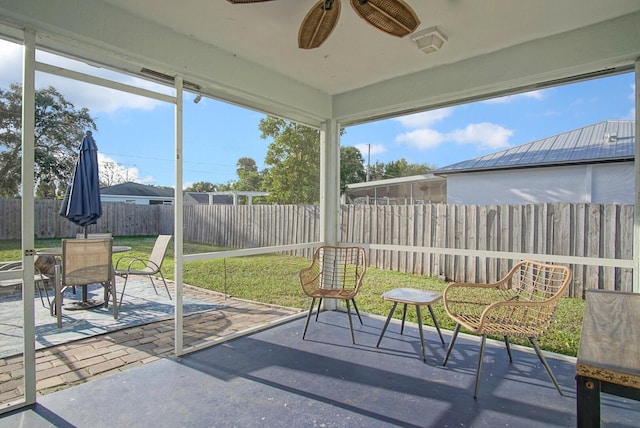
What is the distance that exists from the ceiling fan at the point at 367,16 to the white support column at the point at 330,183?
6.35 ft

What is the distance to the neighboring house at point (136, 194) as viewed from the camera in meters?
3.34

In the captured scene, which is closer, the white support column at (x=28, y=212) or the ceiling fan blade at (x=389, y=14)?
the ceiling fan blade at (x=389, y=14)

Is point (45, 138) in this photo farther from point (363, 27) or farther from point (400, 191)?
point (400, 191)

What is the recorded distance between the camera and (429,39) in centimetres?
254

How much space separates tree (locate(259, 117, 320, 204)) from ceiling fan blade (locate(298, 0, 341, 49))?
4.94 ft

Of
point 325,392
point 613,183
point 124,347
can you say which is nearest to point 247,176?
point 124,347

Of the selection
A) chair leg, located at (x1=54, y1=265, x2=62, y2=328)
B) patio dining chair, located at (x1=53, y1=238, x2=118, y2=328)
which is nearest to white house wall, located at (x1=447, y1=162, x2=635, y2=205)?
patio dining chair, located at (x1=53, y1=238, x2=118, y2=328)

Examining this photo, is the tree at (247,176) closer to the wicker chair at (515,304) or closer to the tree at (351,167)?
the tree at (351,167)

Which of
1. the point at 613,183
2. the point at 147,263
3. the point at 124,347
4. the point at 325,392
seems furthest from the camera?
the point at 147,263

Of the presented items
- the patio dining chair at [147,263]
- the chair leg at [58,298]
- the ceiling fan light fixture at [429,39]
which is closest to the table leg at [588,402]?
the ceiling fan light fixture at [429,39]

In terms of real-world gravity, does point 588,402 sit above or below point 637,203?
below

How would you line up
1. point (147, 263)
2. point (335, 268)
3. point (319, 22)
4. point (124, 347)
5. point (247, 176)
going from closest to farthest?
1. point (319, 22)
2. point (124, 347)
3. point (247, 176)
4. point (335, 268)
5. point (147, 263)

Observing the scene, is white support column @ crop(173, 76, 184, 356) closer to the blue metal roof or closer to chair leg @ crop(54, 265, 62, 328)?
chair leg @ crop(54, 265, 62, 328)

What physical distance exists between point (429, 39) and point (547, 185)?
1.48 meters
